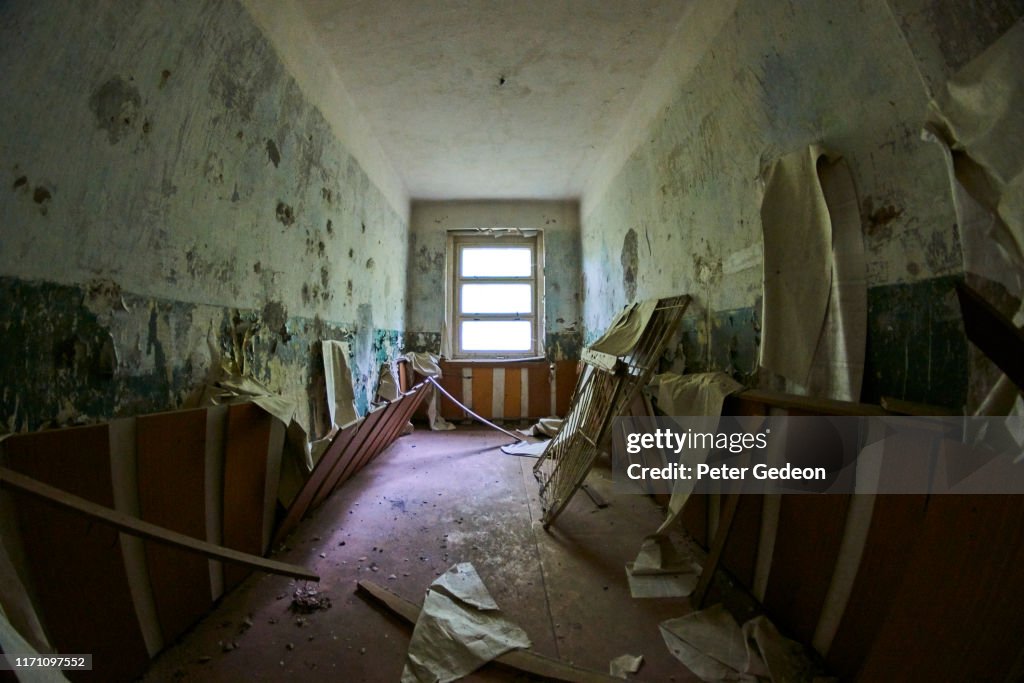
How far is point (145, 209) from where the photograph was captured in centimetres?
132

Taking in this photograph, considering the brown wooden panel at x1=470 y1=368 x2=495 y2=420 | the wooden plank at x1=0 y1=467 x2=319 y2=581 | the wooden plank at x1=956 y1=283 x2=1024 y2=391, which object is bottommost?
the brown wooden panel at x1=470 y1=368 x2=495 y2=420

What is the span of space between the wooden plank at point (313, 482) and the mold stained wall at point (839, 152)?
6.26 ft

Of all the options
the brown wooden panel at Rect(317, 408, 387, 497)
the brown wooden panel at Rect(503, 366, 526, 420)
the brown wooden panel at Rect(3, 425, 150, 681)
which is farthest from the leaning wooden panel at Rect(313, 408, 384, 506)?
the brown wooden panel at Rect(503, 366, 526, 420)

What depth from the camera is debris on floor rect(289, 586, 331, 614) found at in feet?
4.92

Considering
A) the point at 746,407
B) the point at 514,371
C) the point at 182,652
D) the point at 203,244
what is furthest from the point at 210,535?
the point at 514,371

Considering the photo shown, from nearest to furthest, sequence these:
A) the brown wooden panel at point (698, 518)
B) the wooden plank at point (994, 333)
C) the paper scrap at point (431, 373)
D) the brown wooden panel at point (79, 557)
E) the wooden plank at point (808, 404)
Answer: the wooden plank at point (994, 333), the brown wooden panel at point (79, 557), the wooden plank at point (808, 404), the brown wooden panel at point (698, 518), the paper scrap at point (431, 373)

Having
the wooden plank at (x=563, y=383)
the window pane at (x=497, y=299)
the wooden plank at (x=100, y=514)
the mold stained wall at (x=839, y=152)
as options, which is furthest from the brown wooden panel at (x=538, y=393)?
the wooden plank at (x=100, y=514)

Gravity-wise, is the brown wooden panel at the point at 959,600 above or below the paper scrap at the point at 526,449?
above

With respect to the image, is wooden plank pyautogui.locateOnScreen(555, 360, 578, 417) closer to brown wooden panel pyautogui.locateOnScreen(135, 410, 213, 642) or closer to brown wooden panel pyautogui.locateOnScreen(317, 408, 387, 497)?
brown wooden panel pyautogui.locateOnScreen(317, 408, 387, 497)

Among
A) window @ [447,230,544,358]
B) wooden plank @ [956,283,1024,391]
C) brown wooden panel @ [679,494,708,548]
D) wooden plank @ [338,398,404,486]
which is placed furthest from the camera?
window @ [447,230,544,358]

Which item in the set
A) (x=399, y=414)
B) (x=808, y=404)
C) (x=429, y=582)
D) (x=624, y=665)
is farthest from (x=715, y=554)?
(x=399, y=414)

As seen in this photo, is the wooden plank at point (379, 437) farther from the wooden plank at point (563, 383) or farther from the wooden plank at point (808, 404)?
the wooden plank at point (563, 383)

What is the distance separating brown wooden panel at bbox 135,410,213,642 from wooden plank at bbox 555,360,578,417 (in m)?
3.96

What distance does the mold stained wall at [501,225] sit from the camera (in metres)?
5.10
